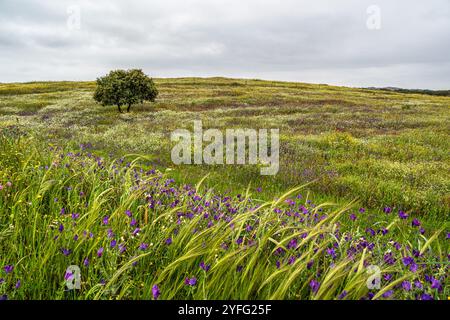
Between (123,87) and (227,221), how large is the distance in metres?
32.0

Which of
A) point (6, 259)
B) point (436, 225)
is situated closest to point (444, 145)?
point (436, 225)

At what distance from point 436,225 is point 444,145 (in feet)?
37.3

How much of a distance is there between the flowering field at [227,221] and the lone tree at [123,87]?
539 inches

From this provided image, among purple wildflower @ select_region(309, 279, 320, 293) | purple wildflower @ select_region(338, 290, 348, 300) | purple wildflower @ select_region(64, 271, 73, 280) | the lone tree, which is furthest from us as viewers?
the lone tree

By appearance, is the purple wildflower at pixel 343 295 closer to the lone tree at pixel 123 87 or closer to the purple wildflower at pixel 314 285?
the purple wildflower at pixel 314 285

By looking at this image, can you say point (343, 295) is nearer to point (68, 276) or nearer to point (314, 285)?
point (314, 285)

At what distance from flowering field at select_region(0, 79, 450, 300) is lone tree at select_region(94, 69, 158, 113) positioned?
44.9 ft

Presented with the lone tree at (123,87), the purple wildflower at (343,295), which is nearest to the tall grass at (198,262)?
the purple wildflower at (343,295)

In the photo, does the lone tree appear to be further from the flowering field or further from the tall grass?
the tall grass

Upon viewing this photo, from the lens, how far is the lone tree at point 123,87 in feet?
111

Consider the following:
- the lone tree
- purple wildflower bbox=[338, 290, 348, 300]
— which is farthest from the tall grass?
the lone tree

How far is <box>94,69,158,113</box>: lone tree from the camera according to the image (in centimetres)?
3372

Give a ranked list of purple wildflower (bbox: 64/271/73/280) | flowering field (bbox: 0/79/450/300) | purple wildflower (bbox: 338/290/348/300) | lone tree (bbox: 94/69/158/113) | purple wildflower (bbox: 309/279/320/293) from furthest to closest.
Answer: lone tree (bbox: 94/69/158/113)
flowering field (bbox: 0/79/450/300)
purple wildflower (bbox: 64/271/73/280)
purple wildflower (bbox: 309/279/320/293)
purple wildflower (bbox: 338/290/348/300)
